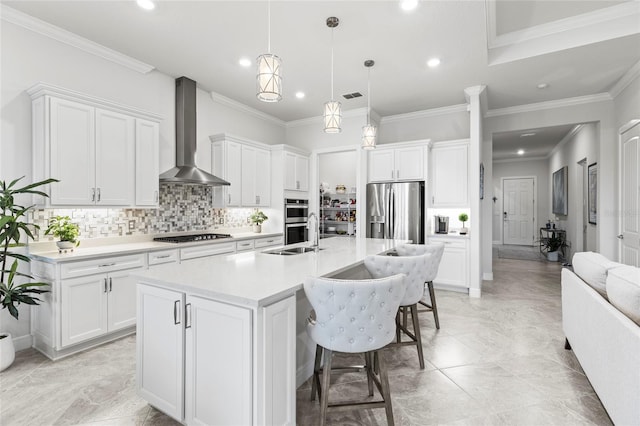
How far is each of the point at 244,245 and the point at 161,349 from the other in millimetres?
2883

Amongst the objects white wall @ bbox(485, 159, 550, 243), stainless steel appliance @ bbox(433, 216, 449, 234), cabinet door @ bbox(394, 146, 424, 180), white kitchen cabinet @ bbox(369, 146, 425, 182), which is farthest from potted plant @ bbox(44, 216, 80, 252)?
white wall @ bbox(485, 159, 550, 243)

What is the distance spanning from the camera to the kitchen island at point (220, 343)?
58.6 inches

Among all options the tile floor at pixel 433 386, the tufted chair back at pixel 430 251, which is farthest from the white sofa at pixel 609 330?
the tufted chair back at pixel 430 251

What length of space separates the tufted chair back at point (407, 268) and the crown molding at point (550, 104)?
438 centimetres

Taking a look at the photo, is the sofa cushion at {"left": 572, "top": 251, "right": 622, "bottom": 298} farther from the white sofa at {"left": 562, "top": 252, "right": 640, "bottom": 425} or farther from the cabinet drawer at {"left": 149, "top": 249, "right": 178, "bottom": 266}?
the cabinet drawer at {"left": 149, "top": 249, "right": 178, "bottom": 266}

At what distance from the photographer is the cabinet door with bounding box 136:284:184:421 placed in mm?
1737

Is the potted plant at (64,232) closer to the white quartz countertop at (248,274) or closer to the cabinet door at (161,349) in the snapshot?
the white quartz countertop at (248,274)

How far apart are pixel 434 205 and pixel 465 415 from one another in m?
3.54

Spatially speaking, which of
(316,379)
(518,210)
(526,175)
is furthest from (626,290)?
(526,175)

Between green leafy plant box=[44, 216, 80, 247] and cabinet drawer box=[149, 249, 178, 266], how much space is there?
0.66 meters

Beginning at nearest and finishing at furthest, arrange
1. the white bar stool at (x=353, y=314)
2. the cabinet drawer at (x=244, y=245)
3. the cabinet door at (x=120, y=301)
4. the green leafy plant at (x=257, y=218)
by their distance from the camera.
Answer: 1. the white bar stool at (x=353, y=314)
2. the cabinet door at (x=120, y=301)
3. the cabinet drawer at (x=244, y=245)
4. the green leafy plant at (x=257, y=218)

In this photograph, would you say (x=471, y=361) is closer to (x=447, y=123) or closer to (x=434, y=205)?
(x=434, y=205)

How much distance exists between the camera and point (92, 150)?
316cm

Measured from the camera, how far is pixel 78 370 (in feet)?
8.33
